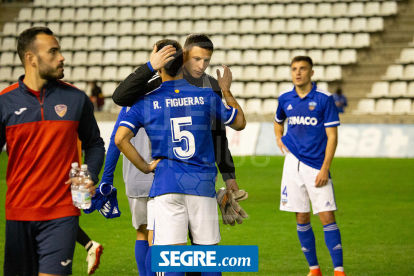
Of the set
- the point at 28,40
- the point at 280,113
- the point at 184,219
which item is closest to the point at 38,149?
the point at 28,40

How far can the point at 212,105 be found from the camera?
350 cm

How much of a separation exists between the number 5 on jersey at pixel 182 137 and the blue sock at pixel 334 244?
2.21 m

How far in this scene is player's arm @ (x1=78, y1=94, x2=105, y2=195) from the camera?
3363 mm

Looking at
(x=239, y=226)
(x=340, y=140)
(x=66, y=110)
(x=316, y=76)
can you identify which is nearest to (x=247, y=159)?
(x=340, y=140)

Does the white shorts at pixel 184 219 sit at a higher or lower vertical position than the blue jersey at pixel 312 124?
lower

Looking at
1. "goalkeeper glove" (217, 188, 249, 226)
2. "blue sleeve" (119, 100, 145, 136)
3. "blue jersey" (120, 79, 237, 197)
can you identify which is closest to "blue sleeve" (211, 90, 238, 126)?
"blue jersey" (120, 79, 237, 197)

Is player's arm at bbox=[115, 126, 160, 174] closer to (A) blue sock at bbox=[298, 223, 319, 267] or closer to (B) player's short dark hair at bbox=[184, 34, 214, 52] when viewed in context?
(B) player's short dark hair at bbox=[184, 34, 214, 52]

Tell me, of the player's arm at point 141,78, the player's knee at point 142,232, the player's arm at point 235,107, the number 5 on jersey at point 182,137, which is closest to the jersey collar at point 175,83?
the player's arm at point 141,78

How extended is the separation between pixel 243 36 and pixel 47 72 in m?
18.1

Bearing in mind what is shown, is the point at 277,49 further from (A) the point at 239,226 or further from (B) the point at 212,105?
(B) the point at 212,105

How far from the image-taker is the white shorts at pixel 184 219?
3.47m

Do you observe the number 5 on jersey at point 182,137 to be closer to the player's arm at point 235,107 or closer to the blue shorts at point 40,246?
the player's arm at point 235,107

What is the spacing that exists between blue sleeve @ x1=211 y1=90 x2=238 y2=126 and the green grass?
1.92 m

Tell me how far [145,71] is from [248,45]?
16.7 metres
